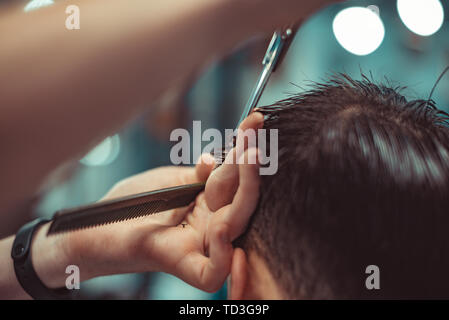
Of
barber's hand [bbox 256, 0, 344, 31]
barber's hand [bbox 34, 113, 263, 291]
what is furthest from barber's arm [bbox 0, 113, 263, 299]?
barber's hand [bbox 256, 0, 344, 31]

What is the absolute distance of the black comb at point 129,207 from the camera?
1.51ft

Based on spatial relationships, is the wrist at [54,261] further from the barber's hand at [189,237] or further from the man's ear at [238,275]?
the man's ear at [238,275]

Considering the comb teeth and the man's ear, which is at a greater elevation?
the comb teeth

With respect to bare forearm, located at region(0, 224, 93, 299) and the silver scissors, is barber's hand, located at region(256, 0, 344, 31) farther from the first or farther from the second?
bare forearm, located at region(0, 224, 93, 299)

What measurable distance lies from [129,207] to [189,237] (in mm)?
89

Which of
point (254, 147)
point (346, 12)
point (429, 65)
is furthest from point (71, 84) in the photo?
point (429, 65)

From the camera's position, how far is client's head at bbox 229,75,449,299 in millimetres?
357

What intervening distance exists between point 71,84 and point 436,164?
0.39 m

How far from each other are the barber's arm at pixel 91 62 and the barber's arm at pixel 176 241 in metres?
0.11

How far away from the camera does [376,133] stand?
1.25 ft

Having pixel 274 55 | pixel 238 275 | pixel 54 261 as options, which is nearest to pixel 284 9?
pixel 274 55

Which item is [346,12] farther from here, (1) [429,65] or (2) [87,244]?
(2) [87,244]

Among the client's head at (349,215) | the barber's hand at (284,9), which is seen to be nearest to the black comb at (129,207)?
the client's head at (349,215)

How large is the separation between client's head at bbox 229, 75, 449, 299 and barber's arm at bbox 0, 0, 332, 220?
0.46ft
